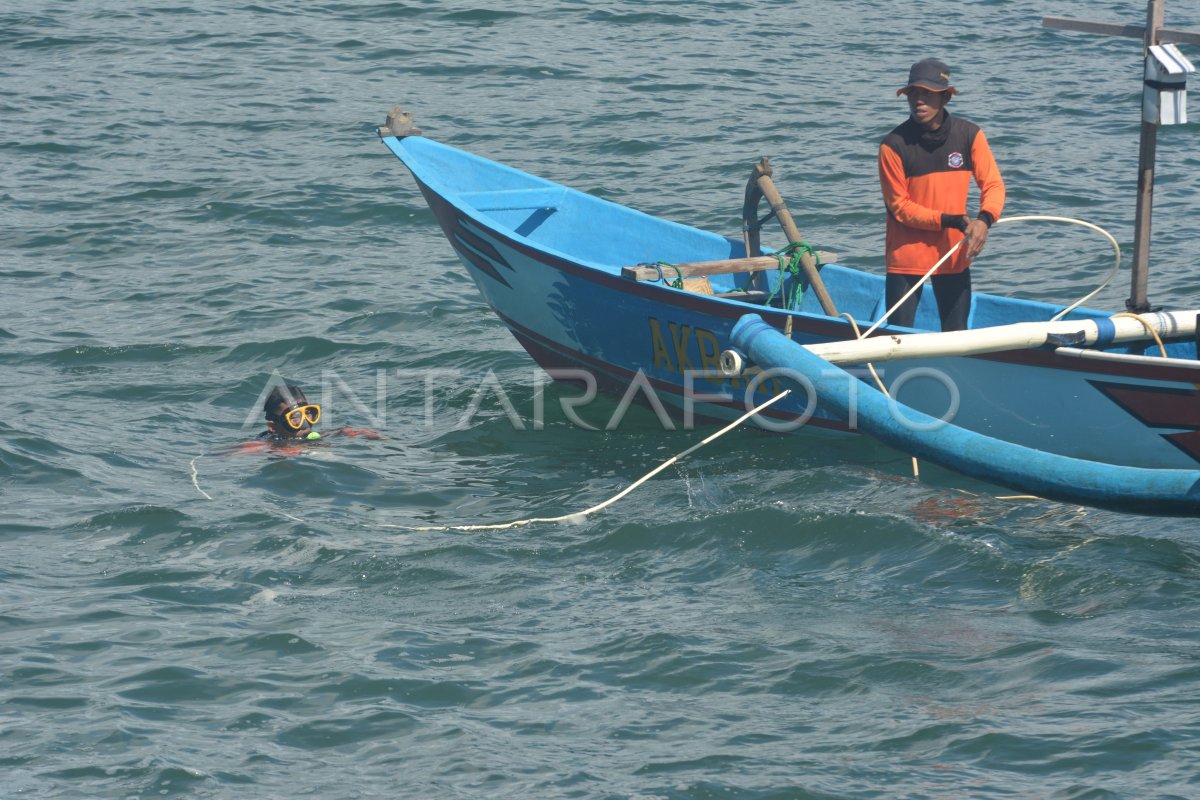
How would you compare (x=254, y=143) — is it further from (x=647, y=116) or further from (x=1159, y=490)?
(x=1159, y=490)

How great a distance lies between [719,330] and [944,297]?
127 cm

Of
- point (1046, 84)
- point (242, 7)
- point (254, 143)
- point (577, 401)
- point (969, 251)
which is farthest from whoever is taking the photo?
point (242, 7)

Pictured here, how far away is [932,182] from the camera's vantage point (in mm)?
7801

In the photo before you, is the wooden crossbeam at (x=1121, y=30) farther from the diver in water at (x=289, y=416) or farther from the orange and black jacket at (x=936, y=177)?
the diver in water at (x=289, y=416)

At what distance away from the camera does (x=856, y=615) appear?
631 centimetres

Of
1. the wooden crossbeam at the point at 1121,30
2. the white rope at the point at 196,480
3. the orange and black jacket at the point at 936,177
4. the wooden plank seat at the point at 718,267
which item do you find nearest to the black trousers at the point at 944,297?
the orange and black jacket at the point at 936,177

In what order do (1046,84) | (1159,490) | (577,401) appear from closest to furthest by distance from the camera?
1. (1159,490)
2. (577,401)
3. (1046,84)

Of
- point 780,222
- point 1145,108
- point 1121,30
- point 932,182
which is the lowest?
point 780,222

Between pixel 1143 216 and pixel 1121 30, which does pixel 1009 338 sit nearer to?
pixel 1143 216

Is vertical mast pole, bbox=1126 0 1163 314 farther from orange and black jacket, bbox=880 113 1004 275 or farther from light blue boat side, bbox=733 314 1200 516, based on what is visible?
light blue boat side, bbox=733 314 1200 516

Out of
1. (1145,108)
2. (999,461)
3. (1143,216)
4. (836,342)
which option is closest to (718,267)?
(836,342)

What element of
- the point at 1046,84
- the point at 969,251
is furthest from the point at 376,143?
the point at 969,251

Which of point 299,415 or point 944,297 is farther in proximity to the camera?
point 299,415

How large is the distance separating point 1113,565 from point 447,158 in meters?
6.16
